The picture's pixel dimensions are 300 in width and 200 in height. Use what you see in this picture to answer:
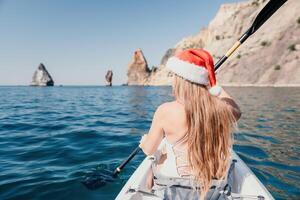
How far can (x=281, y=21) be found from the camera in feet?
181

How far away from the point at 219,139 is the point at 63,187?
3.62m

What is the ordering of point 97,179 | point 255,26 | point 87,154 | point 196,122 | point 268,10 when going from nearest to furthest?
point 196,122, point 268,10, point 255,26, point 97,179, point 87,154

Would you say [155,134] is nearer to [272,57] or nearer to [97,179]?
[97,179]

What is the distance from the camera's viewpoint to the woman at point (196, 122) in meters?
2.50

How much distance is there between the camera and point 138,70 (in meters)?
152

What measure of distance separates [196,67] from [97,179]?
363cm

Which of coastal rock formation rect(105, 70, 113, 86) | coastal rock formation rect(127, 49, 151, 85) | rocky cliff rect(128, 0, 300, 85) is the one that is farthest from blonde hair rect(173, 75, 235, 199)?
coastal rock formation rect(105, 70, 113, 86)

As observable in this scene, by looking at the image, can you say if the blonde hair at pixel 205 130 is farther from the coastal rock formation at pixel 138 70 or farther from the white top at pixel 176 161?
the coastal rock formation at pixel 138 70

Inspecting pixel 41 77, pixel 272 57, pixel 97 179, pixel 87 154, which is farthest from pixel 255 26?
pixel 41 77

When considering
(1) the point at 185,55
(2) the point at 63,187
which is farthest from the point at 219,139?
(2) the point at 63,187

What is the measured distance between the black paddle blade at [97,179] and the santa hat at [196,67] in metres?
3.30

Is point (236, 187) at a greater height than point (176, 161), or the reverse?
point (176, 161)

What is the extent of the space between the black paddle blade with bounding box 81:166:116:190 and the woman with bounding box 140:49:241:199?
2.61 meters

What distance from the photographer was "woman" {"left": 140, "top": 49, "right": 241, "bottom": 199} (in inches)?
98.3
